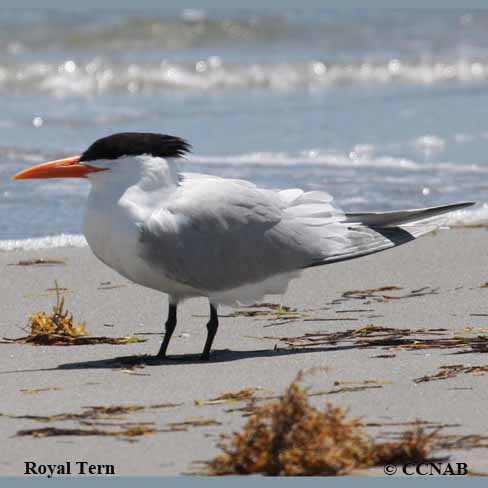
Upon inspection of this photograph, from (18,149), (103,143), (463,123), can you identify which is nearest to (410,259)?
(103,143)

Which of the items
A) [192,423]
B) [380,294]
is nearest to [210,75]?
[380,294]

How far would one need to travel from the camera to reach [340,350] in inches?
200

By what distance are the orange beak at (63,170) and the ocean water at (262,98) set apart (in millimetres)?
2135

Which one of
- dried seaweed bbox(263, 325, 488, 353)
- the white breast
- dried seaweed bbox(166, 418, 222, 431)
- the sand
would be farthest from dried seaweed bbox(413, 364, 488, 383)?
the white breast

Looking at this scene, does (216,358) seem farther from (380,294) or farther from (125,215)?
(380,294)

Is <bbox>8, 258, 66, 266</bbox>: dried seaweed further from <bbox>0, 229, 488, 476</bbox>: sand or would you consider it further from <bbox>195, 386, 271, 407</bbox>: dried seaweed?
<bbox>195, 386, 271, 407</bbox>: dried seaweed

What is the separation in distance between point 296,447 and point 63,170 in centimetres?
208

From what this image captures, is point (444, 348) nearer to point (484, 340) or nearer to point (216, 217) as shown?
point (484, 340)

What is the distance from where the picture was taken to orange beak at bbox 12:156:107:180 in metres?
5.09

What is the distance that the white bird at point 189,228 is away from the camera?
4.97 m

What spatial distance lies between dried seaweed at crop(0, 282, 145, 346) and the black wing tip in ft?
2.19

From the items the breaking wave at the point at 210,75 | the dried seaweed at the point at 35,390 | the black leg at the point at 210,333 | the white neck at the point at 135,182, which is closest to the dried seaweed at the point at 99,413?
the dried seaweed at the point at 35,390

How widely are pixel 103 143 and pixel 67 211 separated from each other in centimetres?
329

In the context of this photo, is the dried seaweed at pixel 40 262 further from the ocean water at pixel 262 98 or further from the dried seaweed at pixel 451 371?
the dried seaweed at pixel 451 371
